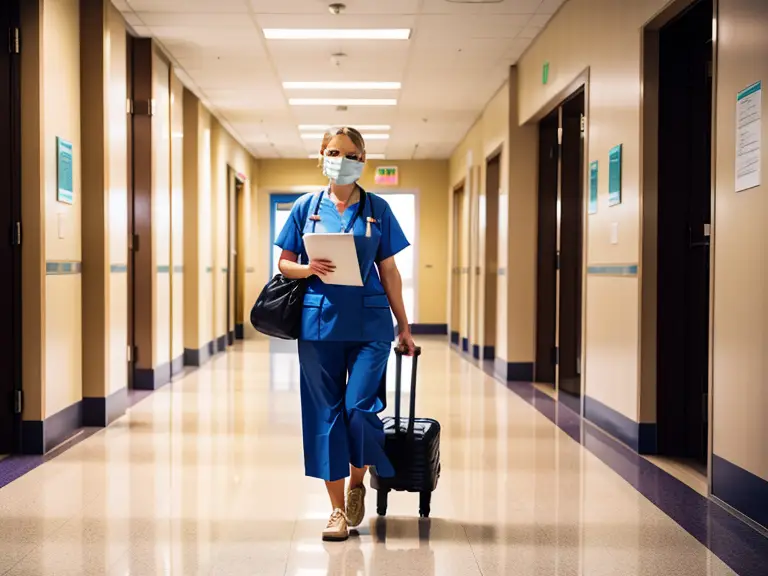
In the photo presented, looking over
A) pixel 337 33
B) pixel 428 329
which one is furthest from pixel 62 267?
pixel 428 329

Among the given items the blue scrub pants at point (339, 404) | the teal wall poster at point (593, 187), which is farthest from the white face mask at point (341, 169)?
the teal wall poster at point (593, 187)

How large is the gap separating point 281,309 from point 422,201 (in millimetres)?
12106

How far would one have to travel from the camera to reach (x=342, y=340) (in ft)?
9.61

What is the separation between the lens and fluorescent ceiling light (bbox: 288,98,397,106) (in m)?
9.59

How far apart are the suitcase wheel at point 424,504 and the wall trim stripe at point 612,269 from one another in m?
1.99

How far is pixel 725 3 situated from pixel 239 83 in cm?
605

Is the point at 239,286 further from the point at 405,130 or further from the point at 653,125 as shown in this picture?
the point at 653,125

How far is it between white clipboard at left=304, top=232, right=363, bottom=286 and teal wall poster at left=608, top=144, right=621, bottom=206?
2585 mm

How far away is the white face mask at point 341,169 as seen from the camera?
2953 mm

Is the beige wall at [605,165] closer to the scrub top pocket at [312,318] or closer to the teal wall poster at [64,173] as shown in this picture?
the scrub top pocket at [312,318]

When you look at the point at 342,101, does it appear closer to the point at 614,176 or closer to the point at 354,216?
the point at 614,176

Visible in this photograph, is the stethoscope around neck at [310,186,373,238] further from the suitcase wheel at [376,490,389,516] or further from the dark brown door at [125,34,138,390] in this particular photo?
the dark brown door at [125,34,138,390]

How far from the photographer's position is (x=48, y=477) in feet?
13.0

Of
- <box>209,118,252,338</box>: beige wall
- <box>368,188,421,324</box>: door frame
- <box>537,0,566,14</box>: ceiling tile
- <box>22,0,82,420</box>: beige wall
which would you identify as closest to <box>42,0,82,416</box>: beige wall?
<box>22,0,82,420</box>: beige wall
